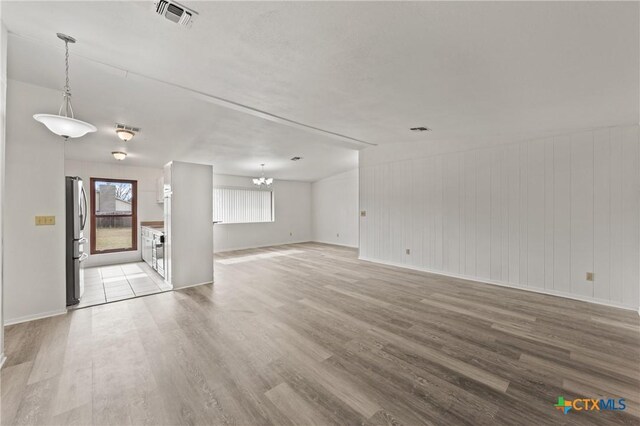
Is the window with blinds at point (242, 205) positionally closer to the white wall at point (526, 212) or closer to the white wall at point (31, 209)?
the white wall at point (526, 212)

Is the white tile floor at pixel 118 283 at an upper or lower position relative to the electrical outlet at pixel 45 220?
lower

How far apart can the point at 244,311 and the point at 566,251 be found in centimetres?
476

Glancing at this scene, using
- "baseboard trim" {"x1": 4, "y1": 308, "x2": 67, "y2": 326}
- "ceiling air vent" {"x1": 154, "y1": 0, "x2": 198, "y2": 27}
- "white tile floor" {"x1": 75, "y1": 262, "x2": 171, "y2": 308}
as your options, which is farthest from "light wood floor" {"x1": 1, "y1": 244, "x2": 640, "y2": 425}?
"ceiling air vent" {"x1": 154, "y1": 0, "x2": 198, "y2": 27}

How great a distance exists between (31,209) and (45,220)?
173mm

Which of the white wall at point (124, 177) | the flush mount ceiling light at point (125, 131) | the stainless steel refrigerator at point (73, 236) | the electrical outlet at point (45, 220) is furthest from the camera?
the white wall at point (124, 177)

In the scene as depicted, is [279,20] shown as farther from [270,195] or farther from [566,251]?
[270,195]

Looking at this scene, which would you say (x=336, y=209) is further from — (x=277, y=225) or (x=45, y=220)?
(x=45, y=220)

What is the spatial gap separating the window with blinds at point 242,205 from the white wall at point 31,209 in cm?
502

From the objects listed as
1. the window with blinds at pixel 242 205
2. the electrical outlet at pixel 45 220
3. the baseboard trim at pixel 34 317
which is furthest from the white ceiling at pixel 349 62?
the window with blinds at pixel 242 205

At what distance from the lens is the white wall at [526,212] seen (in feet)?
11.5

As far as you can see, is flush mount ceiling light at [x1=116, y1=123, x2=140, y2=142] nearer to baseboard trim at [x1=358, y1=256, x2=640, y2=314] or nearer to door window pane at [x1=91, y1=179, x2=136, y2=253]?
door window pane at [x1=91, y1=179, x2=136, y2=253]

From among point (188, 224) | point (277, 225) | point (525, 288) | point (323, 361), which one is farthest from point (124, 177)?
point (525, 288)

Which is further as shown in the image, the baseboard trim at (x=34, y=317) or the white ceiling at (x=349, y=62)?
the baseboard trim at (x=34, y=317)

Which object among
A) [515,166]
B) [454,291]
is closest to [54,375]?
[454,291]
